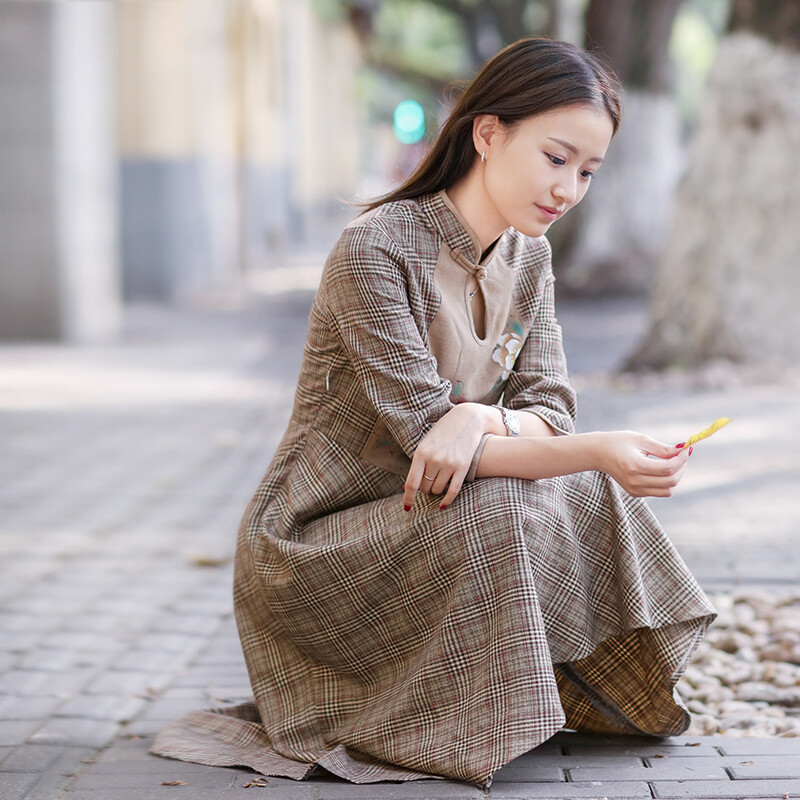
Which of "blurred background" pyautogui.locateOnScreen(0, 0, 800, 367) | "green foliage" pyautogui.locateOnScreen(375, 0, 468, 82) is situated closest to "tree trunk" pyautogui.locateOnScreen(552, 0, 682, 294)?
"blurred background" pyautogui.locateOnScreen(0, 0, 800, 367)

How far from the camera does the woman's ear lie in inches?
109

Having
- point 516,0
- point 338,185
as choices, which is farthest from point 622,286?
point 338,185

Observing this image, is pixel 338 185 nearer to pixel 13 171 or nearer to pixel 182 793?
pixel 13 171

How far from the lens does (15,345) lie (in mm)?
11078

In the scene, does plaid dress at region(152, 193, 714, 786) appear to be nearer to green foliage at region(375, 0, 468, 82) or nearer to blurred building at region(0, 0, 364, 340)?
blurred building at region(0, 0, 364, 340)

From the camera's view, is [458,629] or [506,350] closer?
[458,629]

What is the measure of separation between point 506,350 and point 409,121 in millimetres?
21533

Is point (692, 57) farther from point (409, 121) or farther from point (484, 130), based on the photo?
point (484, 130)

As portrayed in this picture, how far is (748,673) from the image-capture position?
353 cm

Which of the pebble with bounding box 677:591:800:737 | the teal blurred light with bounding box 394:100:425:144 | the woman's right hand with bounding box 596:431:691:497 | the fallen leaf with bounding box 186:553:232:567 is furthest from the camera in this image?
the teal blurred light with bounding box 394:100:425:144

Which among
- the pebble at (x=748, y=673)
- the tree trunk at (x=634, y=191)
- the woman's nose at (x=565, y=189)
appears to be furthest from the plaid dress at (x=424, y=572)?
the tree trunk at (x=634, y=191)

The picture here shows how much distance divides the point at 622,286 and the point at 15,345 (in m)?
7.84

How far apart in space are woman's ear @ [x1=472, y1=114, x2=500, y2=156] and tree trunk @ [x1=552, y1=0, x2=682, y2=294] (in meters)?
13.4

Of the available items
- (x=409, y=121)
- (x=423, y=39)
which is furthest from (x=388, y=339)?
(x=423, y=39)
